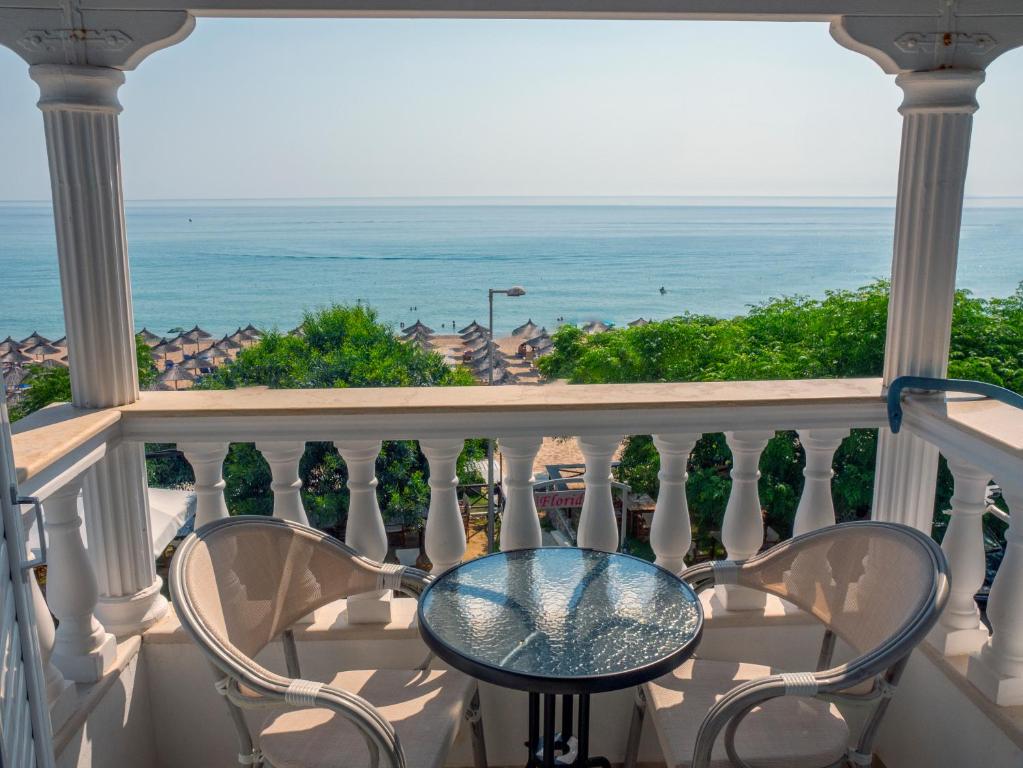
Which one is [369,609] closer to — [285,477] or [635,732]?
[285,477]

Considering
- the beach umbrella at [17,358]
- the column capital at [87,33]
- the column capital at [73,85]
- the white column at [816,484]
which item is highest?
the column capital at [87,33]

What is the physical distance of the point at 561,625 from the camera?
173 cm

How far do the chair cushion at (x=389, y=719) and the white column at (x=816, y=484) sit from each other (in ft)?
3.66

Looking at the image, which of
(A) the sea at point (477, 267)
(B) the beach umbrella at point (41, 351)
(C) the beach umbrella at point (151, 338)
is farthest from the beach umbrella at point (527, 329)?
(B) the beach umbrella at point (41, 351)

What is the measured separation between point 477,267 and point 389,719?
7453 cm

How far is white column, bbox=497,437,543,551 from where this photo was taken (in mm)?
2326

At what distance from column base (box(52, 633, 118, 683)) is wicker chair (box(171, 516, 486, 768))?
0.48 meters

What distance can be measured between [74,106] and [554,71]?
226ft

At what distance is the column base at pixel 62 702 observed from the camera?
75.9 inches

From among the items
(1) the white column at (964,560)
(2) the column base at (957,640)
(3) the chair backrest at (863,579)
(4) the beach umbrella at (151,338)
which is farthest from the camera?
(4) the beach umbrella at (151,338)

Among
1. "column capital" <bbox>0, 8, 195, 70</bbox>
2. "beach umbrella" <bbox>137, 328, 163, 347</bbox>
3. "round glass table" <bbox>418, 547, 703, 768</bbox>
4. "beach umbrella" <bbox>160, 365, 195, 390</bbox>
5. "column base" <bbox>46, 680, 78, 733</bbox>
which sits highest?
"column capital" <bbox>0, 8, 195, 70</bbox>

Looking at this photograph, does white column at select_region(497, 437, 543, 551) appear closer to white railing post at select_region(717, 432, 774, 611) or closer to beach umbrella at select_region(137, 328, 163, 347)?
white railing post at select_region(717, 432, 774, 611)

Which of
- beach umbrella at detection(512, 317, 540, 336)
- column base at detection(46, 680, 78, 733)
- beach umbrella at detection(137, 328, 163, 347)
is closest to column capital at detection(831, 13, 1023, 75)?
column base at detection(46, 680, 78, 733)

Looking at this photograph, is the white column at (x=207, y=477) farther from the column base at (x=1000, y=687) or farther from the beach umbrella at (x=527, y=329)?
the beach umbrella at (x=527, y=329)
